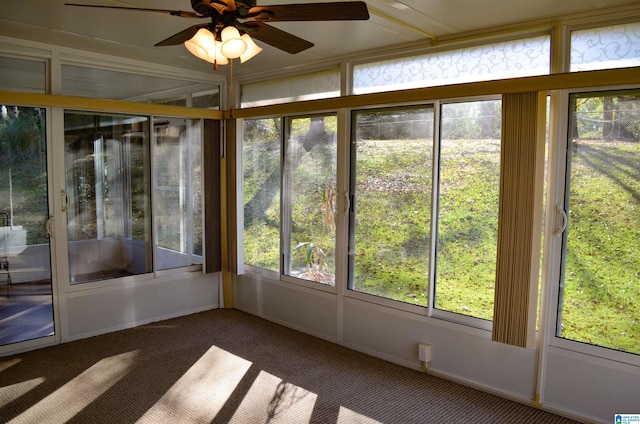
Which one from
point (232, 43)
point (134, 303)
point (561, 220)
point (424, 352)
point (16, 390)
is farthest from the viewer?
point (134, 303)

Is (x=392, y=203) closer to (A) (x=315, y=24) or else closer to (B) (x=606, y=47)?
(A) (x=315, y=24)

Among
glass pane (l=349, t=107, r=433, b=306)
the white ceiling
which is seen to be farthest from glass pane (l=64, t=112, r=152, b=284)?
glass pane (l=349, t=107, r=433, b=306)

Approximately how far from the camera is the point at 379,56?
3.75m

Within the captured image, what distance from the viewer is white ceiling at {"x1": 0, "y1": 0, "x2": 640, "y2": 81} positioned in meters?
2.76

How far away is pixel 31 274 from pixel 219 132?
2.20m

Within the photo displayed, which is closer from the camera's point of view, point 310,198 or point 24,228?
point 24,228

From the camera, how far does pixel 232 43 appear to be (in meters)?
2.00

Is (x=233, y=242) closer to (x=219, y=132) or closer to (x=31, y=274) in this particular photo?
(x=219, y=132)

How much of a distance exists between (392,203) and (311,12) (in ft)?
6.83

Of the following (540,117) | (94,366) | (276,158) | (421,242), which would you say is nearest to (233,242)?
(276,158)

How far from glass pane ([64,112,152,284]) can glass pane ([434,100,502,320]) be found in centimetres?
288

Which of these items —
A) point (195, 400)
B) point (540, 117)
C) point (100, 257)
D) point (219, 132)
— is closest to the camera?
point (540, 117)

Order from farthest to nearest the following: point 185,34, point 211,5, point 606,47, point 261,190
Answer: point 261,190, point 606,47, point 185,34, point 211,5

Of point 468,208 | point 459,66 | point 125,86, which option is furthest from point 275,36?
point 125,86
